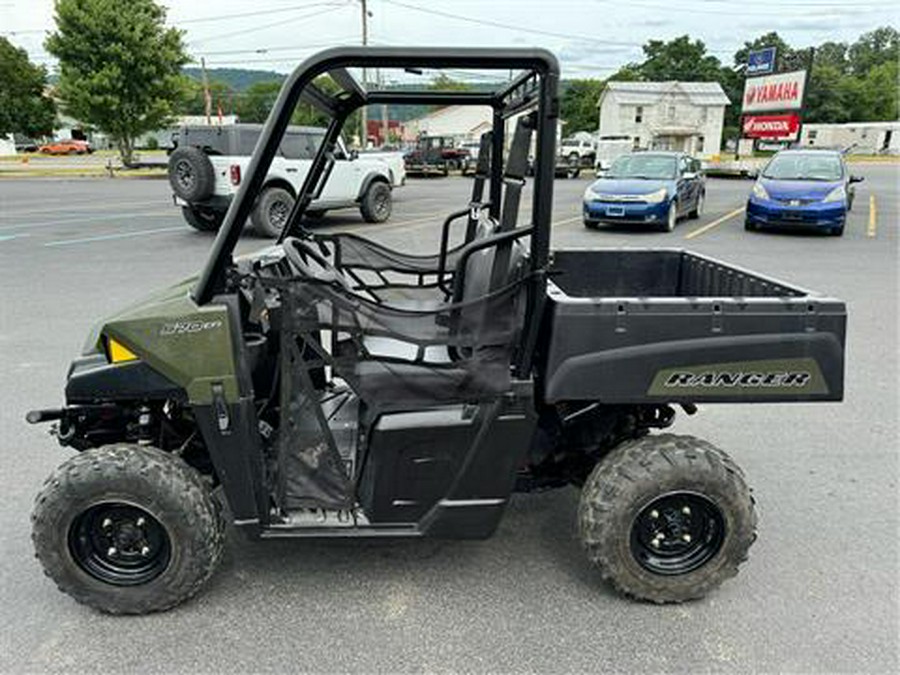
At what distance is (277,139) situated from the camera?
2.31 m

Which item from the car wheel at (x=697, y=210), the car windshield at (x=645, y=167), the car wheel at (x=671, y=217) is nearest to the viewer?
the car wheel at (x=671, y=217)

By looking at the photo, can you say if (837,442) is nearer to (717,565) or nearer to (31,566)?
(717,565)

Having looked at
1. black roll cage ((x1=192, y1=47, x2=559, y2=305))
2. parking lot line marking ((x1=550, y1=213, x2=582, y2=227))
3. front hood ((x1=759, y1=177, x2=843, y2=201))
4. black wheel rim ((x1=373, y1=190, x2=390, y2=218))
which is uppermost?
black roll cage ((x1=192, y1=47, x2=559, y2=305))

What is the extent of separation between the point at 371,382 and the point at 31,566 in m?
1.70

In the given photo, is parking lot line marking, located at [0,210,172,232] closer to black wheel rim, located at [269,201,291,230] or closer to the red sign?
black wheel rim, located at [269,201,291,230]

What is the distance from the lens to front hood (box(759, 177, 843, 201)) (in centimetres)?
1248

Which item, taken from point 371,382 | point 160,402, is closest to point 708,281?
point 371,382

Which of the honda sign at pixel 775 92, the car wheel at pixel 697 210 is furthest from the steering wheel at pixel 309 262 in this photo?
the honda sign at pixel 775 92

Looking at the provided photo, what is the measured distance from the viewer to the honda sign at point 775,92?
105ft

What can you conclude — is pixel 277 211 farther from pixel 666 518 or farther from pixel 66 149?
pixel 66 149

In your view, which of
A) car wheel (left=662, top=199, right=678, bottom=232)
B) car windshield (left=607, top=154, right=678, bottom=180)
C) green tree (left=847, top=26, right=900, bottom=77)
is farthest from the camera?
green tree (left=847, top=26, right=900, bottom=77)

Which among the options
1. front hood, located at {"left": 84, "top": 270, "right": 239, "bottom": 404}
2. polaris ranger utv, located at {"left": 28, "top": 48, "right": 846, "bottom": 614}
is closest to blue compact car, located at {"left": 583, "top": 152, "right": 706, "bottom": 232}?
polaris ranger utv, located at {"left": 28, "top": 48, "right": 846, "bottom": 614}

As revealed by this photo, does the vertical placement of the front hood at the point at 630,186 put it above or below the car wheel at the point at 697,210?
above

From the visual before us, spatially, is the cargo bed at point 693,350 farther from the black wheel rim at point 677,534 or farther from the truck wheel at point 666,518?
the black wheel rim at point 677,534
